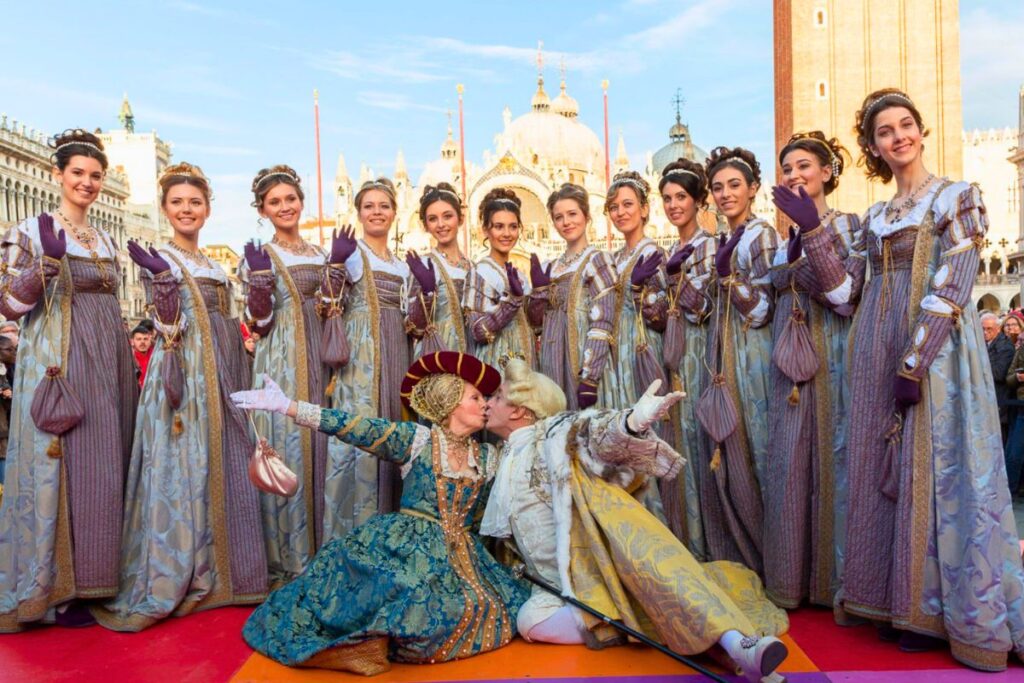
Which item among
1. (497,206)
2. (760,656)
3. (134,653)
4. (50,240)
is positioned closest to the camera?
(760,656)

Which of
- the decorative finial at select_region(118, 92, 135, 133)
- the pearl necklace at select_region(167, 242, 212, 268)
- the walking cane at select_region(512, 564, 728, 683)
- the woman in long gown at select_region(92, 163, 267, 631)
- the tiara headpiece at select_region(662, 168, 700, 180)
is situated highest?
the decorative finial at select_region(118, 92, 135, 133)

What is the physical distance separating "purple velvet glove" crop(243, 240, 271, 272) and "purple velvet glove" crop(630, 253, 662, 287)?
193 cm

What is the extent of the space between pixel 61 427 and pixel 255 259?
1.21 m

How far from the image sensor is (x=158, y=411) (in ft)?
13.8

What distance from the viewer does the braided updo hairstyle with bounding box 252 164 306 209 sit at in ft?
15.5

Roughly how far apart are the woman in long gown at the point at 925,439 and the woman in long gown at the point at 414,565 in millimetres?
1598

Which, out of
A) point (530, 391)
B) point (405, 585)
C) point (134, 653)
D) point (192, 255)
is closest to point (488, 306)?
point (530, 391)

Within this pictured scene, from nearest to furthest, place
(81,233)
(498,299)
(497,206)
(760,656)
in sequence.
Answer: (760,656)
(81,233)
(498,299)
(497,206)

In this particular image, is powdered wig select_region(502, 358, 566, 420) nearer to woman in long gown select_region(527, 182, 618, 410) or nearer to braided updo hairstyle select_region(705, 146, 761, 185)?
woman in long gown select_region(527, 182, 618, 410)

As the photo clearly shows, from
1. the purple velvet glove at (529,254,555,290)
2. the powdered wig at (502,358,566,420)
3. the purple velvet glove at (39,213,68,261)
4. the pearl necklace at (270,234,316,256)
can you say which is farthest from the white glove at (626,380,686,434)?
the purple velvet glove at (39,213,68,261)

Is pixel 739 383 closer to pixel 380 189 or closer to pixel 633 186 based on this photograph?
pixel 633 186

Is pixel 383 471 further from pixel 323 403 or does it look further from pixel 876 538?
pixel 876 538

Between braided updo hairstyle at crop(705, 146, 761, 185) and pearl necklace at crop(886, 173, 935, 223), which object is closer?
pearl necklace at crop(886, 173, 935, 223)

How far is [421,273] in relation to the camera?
4.67m
